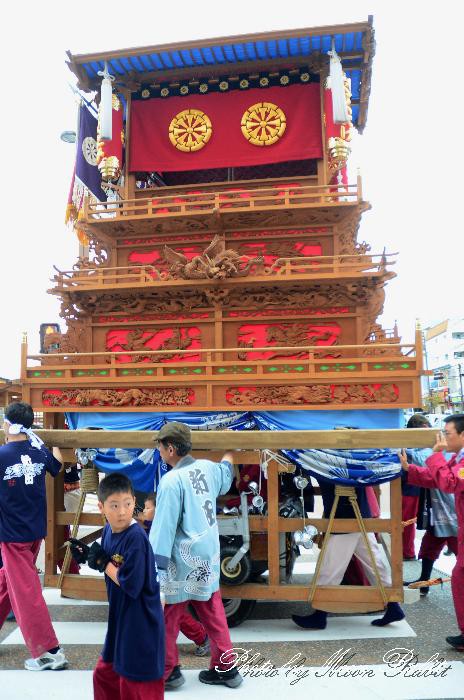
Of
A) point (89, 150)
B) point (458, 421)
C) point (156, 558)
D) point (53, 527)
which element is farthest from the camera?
point (89, 150)

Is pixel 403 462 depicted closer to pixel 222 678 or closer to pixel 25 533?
pixel 222 678

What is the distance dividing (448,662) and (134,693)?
2.74m

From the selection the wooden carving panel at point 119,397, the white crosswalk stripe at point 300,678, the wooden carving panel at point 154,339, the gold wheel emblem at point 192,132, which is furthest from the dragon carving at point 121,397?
the gold wheel emblem at point 192,132

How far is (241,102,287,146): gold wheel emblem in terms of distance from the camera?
32.5ft

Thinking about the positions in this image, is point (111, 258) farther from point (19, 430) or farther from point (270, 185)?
point (19, 430)

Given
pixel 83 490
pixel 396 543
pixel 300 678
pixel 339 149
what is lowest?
pixel 300 678

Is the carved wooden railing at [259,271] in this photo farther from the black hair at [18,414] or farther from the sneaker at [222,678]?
the sneaker at [222,678]

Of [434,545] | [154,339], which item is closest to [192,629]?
[434,545]

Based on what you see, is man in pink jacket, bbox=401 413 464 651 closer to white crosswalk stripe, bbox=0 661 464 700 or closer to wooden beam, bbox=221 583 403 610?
white crosswalk stripe, bbox=0 661 464 700

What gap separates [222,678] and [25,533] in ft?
6.00

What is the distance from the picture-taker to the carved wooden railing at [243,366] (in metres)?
7.19

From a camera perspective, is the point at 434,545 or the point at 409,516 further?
the point at 409,516

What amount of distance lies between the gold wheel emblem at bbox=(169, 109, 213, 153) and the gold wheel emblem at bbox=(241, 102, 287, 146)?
75 centimetres

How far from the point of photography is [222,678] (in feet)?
11.9
